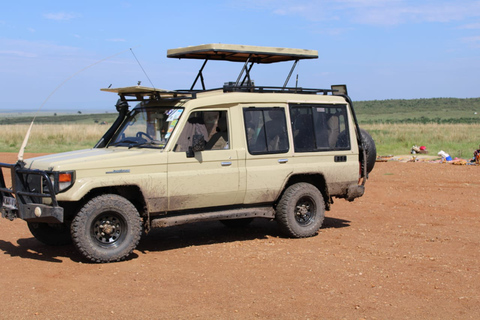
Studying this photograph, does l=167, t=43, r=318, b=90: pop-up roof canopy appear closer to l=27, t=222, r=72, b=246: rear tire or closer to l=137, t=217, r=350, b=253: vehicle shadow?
l=137, t=217, r=350, b=253: vehicle shadow

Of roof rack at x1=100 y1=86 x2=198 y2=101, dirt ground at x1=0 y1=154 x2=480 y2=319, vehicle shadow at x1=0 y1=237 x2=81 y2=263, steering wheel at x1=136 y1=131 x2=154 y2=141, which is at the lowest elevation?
dirt ground at x1=0 y1=154 x2=480 y2=319

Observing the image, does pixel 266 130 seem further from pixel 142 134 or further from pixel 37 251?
pixel 37 251

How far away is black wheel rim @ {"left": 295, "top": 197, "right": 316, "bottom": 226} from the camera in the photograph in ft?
30.5

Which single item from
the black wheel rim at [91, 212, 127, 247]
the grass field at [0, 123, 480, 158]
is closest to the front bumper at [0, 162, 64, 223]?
the black wheel rim at [91, 212, 127, 247]

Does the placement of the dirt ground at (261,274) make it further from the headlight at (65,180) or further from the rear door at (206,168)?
the headlight at (65,180)

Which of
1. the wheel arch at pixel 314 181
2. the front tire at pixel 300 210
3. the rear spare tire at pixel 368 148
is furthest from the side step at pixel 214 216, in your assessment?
the rear spare tire at pixel 368 148

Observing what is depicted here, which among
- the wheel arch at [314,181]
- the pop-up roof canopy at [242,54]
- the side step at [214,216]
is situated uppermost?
the pop-up roof canopy at [242,54]

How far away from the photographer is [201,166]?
26.9 feet

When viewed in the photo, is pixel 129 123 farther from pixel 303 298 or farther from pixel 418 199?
pixel 418 199

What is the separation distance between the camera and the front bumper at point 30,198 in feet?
23.3

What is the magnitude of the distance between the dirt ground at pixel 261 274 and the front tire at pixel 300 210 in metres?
0.21

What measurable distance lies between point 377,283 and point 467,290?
3.07ft

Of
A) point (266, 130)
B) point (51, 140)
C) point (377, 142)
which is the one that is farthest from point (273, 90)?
point (51, 140)

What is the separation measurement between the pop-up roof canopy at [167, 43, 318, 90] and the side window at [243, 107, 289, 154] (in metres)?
0.62
